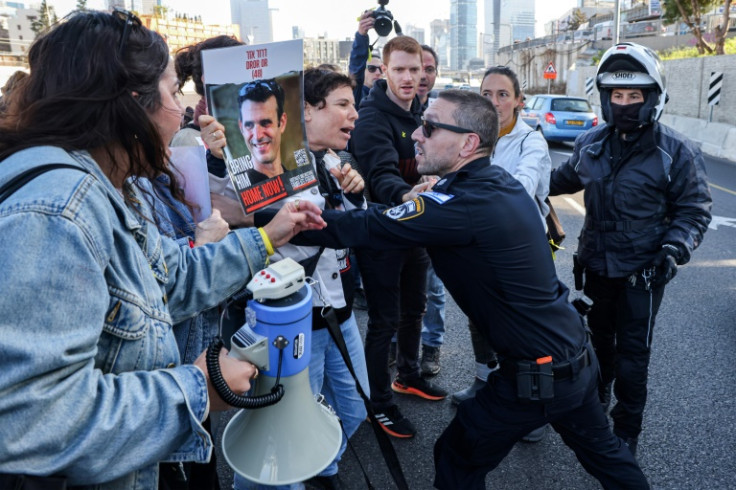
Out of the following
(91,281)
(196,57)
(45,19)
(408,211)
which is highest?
(45,19)

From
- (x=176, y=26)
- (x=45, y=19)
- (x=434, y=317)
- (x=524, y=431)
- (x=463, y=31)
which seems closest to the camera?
(x=524, y=431)

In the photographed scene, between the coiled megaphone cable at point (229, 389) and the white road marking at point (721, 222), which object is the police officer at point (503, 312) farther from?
the white road marking at point (721, 222)

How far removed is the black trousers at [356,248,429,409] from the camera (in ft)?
10.6

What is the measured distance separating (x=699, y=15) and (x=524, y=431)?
25826mm

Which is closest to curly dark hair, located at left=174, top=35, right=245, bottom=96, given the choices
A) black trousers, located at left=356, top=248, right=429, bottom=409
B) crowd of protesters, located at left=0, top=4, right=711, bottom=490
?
crowd of protesters, located at left=0, top=4, right=711, bottom=490

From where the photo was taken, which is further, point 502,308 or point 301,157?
point 502,308

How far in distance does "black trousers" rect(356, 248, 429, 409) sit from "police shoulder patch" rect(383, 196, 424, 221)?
90 centimetres

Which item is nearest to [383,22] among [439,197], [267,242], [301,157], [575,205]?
[439,197]

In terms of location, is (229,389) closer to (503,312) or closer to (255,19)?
(503,312)

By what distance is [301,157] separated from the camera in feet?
6.72

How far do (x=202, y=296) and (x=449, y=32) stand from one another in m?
192

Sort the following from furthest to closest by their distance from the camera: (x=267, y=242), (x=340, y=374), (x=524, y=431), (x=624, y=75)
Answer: (x=624, y=75)
(x=340, y=374)
(x=524, y=431)
(x=267, y=242)

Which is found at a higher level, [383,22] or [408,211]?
[383,22]

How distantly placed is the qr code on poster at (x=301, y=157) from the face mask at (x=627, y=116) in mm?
1945
